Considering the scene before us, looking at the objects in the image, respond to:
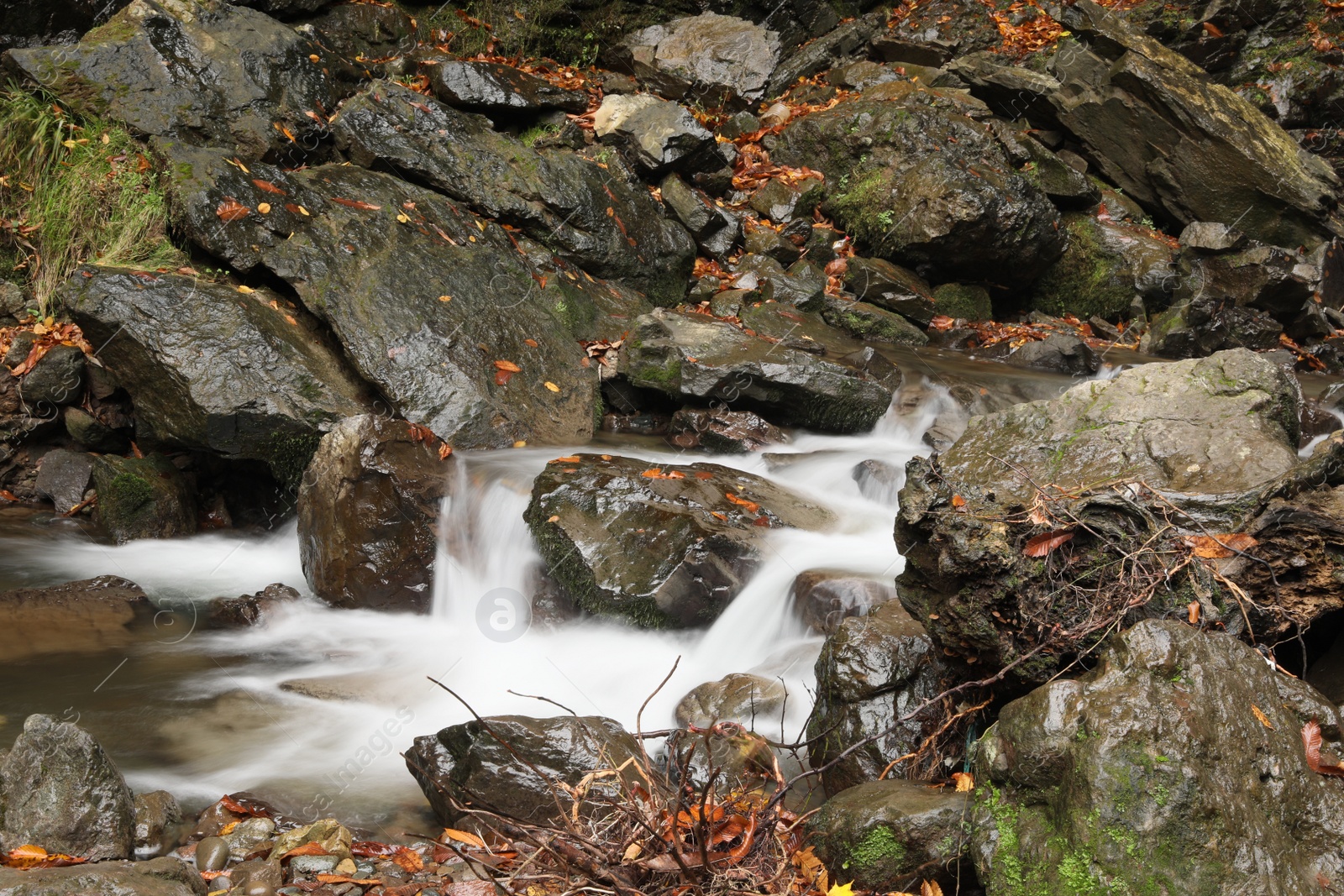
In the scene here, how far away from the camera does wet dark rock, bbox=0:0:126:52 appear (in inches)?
342

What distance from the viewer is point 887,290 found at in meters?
10.4

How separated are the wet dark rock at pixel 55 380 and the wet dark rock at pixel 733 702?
575 cm

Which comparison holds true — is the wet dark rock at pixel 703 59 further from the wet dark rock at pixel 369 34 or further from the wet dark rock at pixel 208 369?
the wet dark rock at pixel 208 369

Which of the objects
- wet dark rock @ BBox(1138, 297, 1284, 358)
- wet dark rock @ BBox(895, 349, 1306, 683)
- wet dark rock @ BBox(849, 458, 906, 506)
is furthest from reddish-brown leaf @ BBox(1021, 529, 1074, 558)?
wet dark rock @ BBox(1138, 297, 1284, 358)

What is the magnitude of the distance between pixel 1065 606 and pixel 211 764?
3859 mm

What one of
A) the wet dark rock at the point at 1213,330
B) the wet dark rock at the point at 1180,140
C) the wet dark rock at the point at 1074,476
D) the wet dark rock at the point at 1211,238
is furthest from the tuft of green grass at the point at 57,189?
the wet dark rock at the point at 1211,238

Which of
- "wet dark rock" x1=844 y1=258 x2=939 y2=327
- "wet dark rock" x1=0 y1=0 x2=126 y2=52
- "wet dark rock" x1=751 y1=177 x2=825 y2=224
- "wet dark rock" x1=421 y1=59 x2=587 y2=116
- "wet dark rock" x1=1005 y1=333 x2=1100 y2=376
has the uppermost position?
"wet dark rock" x1=0 y1=0 x2=126 y2=52

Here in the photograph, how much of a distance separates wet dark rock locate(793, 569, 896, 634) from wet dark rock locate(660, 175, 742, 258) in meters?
6.23

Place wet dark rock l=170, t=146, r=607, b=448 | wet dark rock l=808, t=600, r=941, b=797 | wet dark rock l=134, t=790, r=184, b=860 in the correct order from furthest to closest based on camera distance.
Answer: wet dark rock l=170, t=146, r=607, b=448 < wet dark rock l=808, t=600, r=941, b=797 < wet dark rock l=134, t=790, r=184, b=860

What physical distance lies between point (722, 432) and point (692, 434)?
26 cm

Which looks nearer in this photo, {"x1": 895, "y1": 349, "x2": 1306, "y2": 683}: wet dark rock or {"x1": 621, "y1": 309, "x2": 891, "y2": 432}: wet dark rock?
{"x1": 895, "y1": 349, "x2": 1306, "y2": 683}: wet dark rock

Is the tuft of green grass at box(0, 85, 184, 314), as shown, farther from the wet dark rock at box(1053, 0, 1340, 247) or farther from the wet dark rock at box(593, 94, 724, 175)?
the wet dark rock at box(1053, 0, 1340, 247)

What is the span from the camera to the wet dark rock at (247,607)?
5801 millimetres

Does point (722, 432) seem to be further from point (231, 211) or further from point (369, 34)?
point (369, 34)
